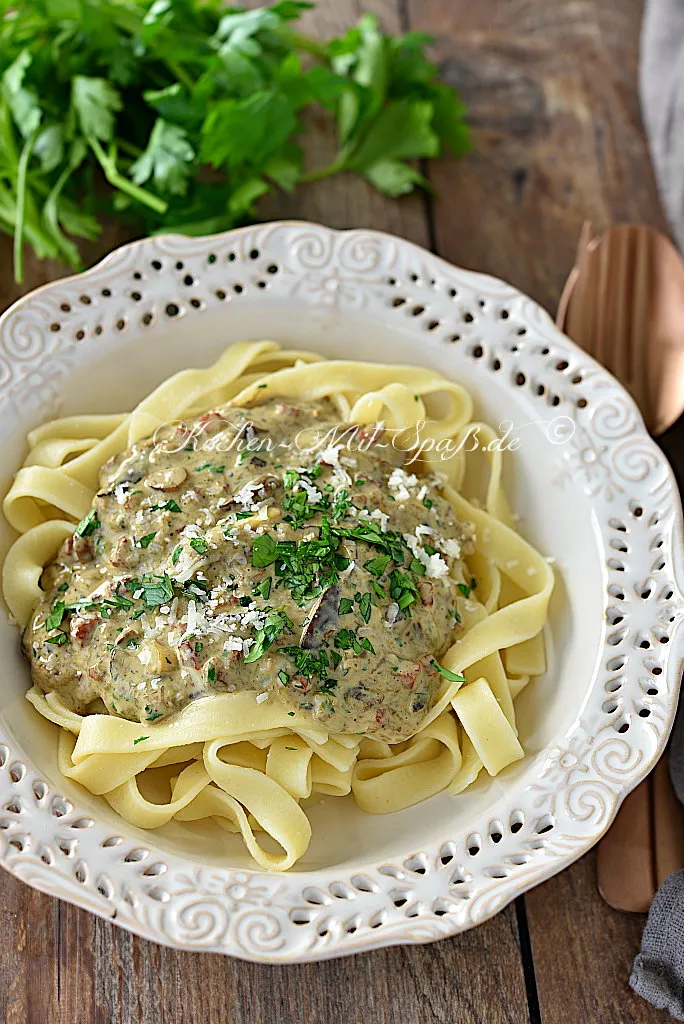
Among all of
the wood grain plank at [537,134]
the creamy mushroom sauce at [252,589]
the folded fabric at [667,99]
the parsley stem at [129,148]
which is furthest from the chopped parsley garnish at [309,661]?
the folded fabric at [667,99]

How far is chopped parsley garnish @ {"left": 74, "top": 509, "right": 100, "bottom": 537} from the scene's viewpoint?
3.46 m

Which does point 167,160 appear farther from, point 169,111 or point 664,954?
point 664,954

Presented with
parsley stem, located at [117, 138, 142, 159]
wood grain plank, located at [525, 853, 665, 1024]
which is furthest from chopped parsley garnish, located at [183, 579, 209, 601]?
parsley stem, located at [117, 138, 142, 159]

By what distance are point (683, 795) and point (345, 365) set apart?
2037 millimetres

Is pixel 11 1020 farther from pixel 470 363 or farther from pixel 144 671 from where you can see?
pixel 470 363

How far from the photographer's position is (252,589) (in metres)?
3.27

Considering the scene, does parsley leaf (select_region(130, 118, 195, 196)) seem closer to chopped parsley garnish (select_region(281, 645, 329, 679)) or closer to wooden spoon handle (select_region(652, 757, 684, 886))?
chopped parsley garnish (select_region(281, 645, 329, 679))

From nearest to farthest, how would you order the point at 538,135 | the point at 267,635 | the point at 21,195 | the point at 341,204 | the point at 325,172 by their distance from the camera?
the point at 267,635 < the point at 21,195 < the point at 325,172 < the point at 341,204 < the point at 538,135

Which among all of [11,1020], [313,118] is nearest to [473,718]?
[11,1020]

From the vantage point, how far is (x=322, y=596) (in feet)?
10.7

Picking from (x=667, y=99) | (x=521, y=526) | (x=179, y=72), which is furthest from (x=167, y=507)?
(x=667, y=99)

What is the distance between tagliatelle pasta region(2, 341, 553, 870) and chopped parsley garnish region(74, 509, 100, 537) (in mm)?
137

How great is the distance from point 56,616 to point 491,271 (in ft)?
9.10

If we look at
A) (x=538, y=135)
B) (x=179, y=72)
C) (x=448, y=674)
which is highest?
(x=179, y=72)
